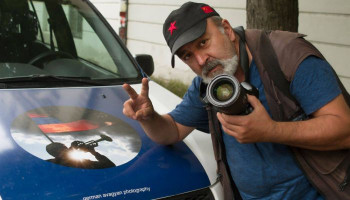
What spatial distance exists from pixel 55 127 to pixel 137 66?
3.53 feet

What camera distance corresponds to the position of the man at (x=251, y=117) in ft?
5.64

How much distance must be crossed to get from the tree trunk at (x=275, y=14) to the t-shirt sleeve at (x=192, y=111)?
4.97 ft

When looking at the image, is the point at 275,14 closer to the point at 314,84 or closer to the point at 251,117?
the point at 314,84

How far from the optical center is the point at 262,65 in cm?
192

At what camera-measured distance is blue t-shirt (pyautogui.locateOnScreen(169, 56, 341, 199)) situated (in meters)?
1.76

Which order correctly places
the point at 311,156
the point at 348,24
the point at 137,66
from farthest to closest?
the point at 348,24, the point at 137,66, the point at 311,156

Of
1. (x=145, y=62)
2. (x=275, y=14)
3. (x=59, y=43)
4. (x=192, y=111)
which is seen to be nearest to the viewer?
(x=192, y=111)

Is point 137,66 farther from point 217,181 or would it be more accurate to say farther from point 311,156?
point 311,156

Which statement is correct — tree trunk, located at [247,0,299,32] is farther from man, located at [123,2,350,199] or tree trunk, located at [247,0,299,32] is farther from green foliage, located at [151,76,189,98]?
green foliage, located at [151,76,189,98]

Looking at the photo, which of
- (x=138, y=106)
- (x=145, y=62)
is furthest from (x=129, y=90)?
(x=145, y=62)

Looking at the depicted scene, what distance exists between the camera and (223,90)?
1667 mm

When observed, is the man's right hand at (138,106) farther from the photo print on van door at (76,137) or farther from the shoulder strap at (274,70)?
the shoulder strap at (274,70)

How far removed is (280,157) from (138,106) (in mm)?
722

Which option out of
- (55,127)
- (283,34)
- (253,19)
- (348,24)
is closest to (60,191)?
(55,127)
